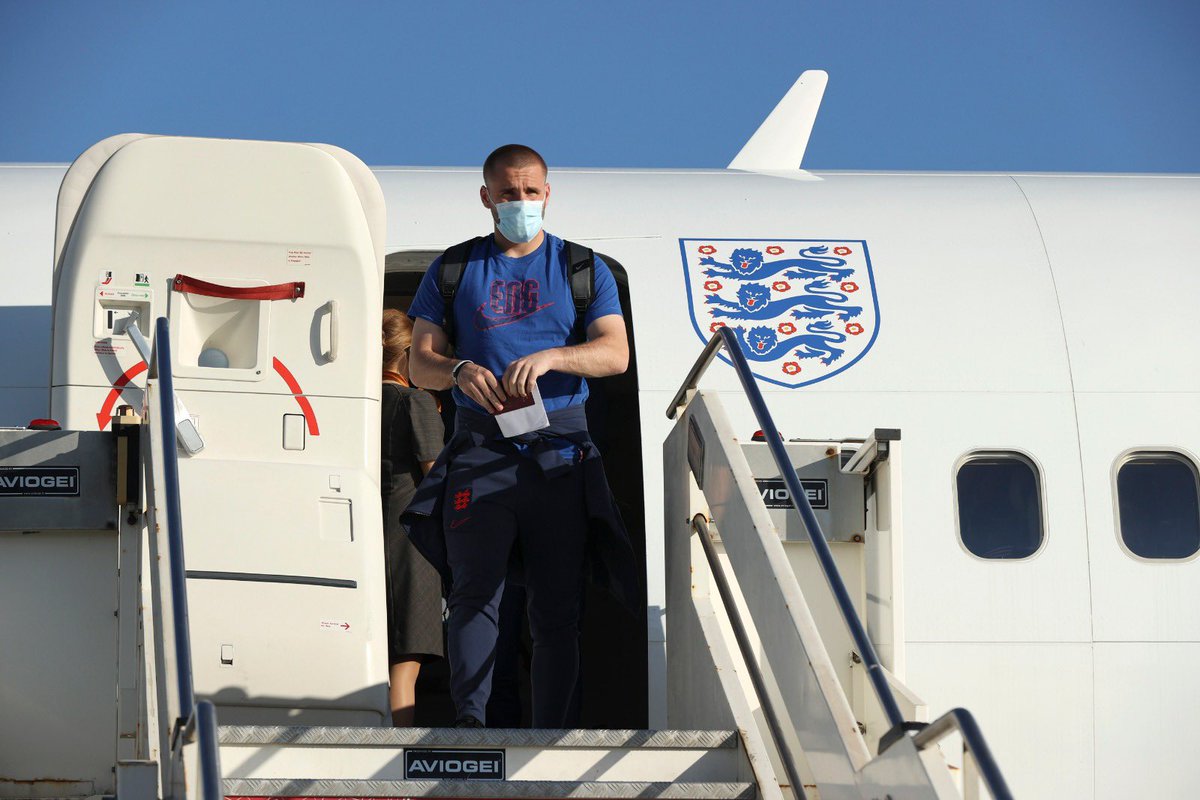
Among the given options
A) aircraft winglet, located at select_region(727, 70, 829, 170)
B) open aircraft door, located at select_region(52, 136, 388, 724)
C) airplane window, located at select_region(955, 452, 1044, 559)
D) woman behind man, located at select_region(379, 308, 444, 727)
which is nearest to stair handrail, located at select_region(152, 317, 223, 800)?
open aircraft door, located at select_region(52, 136, 388, 724)

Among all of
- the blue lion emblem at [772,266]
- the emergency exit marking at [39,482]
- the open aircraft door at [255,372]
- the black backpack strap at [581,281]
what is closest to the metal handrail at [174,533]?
the emergency exit marking at [39,482]

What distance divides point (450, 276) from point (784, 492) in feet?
4.81

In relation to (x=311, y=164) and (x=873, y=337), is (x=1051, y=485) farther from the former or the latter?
(x=311, y=164)

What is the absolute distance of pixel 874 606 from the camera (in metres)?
5.27

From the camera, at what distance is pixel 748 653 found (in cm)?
470

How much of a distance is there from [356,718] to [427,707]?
2949 millimetres

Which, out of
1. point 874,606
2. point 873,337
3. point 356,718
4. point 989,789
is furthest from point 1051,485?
point 989,789

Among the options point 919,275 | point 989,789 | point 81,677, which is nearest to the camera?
point 989,789

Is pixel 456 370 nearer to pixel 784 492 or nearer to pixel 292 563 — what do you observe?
pixel 292 563

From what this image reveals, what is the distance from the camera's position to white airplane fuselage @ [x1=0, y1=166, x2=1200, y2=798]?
20.7 feet

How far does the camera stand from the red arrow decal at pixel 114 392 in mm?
5277

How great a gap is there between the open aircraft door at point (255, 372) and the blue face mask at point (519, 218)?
0.70 meters

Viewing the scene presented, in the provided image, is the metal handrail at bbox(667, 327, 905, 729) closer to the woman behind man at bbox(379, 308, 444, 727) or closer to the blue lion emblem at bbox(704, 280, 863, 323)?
the woman behind man at bbox(379, 308, 444, 727)

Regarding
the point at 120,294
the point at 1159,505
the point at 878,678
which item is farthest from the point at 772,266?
the point at 878,678
